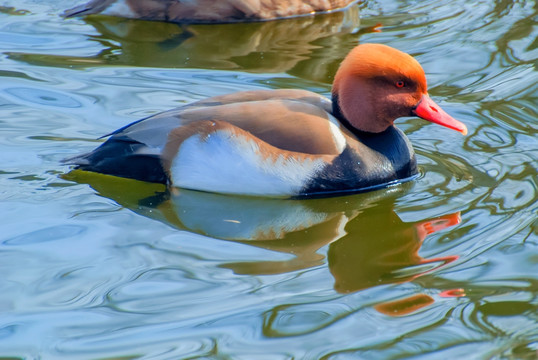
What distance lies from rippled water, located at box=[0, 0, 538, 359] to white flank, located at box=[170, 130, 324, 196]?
98mm

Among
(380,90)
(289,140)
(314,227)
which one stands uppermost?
(380,90)

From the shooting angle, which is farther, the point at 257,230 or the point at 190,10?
the point at 190,10

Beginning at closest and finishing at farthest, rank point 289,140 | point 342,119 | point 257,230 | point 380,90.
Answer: point 257,230 < point 289,140 < point 380,90 < point 342,119

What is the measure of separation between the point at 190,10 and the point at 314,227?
3.88 meters

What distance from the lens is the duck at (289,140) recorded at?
5.01m

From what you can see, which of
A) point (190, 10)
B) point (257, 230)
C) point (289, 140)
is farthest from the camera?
point (190, 10)

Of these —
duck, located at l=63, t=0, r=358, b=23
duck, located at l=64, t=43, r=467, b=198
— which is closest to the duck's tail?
duck, located at l=64, t=43, r=467, b=198

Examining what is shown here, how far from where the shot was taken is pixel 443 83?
22.5ft

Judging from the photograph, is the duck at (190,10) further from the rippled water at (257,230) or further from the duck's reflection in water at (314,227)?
the duck's reflection in water at (314,227)

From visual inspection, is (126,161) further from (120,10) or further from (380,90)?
(120,10)

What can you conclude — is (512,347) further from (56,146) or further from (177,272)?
(56,146)

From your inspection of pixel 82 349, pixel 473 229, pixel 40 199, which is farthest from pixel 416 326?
pixel 40 199

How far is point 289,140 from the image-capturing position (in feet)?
16.3

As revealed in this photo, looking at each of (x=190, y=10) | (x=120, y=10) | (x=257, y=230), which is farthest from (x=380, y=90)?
(x=120, y=10)
